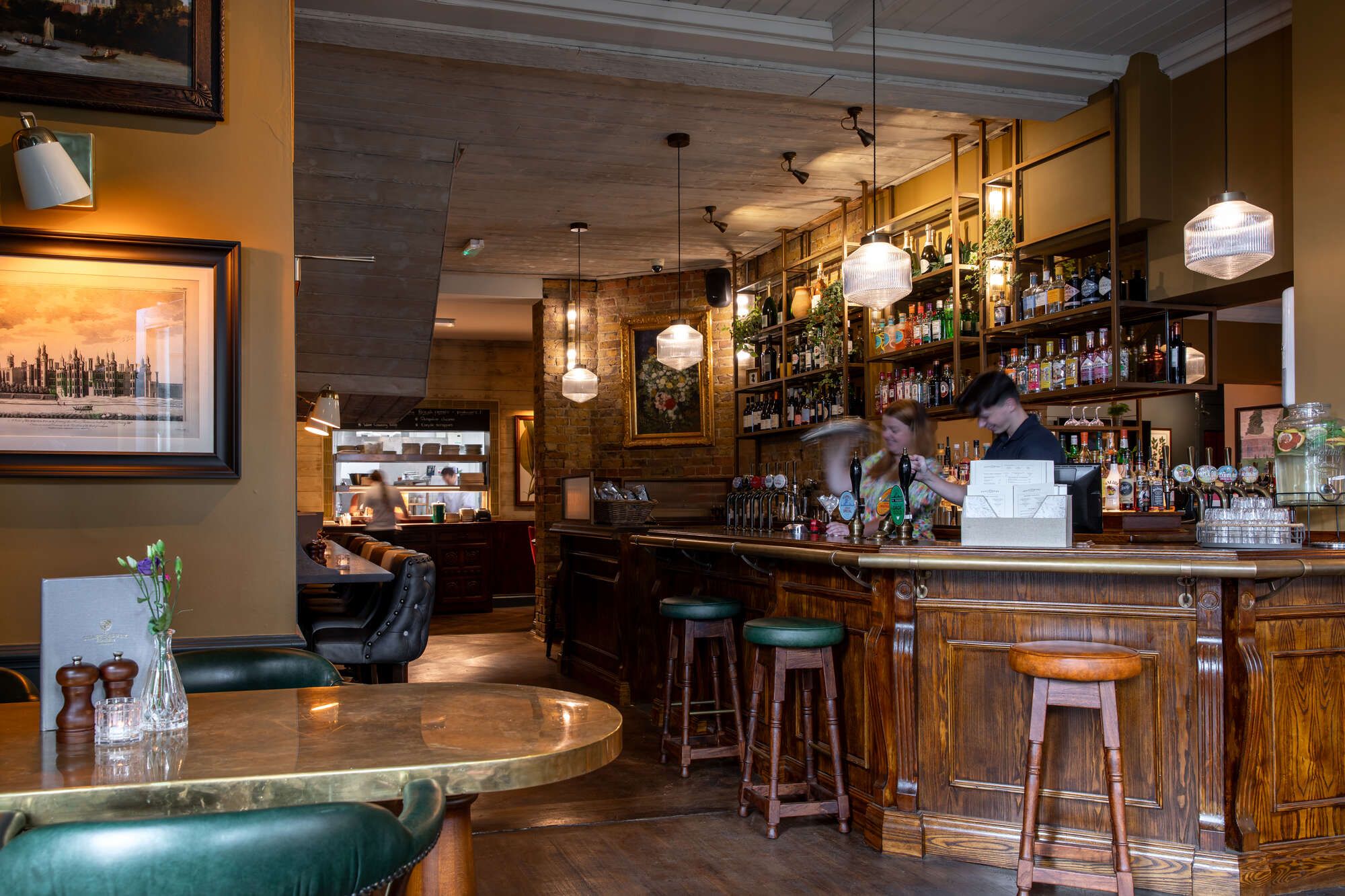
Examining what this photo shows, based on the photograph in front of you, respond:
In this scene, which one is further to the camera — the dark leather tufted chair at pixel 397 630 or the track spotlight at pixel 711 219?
the track spotlight at pixel 711 219

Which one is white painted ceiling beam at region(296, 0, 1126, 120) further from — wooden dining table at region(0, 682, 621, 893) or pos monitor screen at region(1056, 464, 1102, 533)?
wooden dining table at region(0, 682, 621, 893)

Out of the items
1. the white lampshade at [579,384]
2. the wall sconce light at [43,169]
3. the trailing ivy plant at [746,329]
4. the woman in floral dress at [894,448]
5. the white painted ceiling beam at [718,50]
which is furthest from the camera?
the trailing ivy plant at [746,329]

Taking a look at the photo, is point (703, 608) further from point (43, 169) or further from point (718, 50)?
point (43, 169)

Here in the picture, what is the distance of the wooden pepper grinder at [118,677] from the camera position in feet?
6.07

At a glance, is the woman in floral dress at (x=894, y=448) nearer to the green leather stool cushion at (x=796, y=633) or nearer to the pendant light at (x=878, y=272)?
the pendant light at (x=878, y=272)

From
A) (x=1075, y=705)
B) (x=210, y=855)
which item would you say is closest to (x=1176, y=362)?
(x=1075, y=705)

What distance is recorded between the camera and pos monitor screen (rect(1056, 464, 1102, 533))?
368 centimetres

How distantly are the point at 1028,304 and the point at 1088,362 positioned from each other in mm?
565

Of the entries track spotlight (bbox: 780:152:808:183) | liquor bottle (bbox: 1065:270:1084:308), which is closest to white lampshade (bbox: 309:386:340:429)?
track spotlight (bbox: 780:152:808:183)

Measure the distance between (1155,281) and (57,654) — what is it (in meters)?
5.27

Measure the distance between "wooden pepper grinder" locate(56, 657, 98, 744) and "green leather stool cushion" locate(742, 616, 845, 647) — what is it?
2.33 meters

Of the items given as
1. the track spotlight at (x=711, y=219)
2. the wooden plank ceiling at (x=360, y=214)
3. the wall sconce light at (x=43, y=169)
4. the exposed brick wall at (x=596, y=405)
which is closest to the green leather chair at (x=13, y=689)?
the wall sconce light at (x=43, y=169)

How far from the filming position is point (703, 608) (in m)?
4.54

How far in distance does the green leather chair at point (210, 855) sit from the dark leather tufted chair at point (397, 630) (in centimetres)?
352
